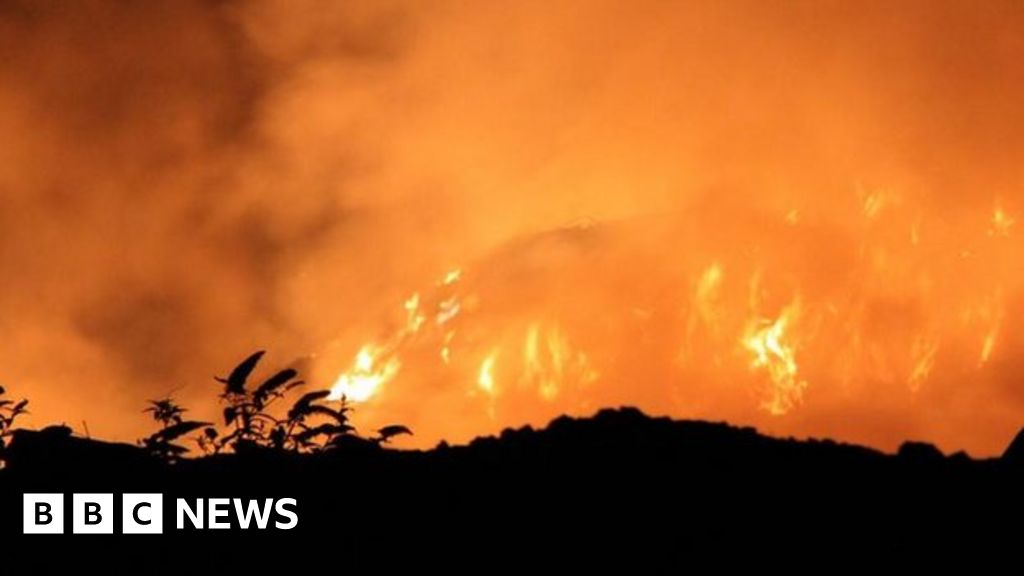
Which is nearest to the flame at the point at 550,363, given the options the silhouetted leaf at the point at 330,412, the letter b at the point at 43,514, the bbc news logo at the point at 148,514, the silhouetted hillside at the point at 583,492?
the silhouetted leaf at the point at 330,412

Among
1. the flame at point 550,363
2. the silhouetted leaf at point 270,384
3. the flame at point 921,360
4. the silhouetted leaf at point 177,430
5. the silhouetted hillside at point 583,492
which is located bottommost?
the silhouetted hillside at point 583,492

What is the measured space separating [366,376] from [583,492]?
3446 centimetres

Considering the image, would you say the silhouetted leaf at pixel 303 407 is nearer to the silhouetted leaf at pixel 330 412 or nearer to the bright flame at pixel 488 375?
the silhouetted leaf at pixel 330 412

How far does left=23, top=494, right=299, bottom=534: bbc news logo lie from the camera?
11469 mm

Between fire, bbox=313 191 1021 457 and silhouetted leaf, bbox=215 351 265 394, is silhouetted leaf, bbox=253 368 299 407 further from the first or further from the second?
fire, bbox=313 191 1021 457

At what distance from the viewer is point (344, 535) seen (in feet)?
37.1

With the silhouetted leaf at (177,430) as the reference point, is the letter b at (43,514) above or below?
below

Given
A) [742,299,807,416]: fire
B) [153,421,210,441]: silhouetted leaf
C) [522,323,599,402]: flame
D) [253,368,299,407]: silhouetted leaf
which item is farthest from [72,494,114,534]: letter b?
[522,323,599,402]: flame

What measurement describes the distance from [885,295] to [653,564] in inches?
1150

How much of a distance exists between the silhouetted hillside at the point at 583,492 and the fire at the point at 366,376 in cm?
2737

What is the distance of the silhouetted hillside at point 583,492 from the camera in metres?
11.0

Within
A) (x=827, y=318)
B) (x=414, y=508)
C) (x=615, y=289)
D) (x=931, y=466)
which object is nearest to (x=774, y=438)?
(x=931, y=466)

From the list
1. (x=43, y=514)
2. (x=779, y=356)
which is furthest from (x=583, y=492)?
(x=779, y=356)

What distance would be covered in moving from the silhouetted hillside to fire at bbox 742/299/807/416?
19.0m
